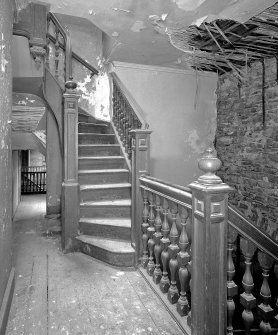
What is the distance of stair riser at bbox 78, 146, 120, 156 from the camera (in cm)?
404

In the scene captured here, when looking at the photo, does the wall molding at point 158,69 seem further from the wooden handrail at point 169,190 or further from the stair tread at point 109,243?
the stair tread at point 109,243

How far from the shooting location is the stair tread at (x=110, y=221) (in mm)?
3023

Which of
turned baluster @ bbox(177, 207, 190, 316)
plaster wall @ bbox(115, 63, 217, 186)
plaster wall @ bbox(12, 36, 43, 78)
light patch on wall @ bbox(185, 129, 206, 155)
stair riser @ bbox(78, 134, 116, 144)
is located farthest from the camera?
light patch on wall @ bbox(185, 129, 206, 155)

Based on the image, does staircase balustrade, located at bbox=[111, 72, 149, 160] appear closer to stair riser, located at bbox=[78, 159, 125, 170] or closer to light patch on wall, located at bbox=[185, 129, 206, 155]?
stair riser, located at bbox=[78, 159, 125, 170]

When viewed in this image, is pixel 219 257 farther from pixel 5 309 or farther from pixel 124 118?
pixel 124 118

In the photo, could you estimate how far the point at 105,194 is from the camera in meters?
3.47

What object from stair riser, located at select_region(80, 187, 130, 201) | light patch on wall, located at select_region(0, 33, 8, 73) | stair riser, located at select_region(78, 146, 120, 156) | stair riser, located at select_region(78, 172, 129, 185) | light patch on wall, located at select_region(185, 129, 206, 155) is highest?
light patch on wall, located at select_region(0, 33, 8, 73)

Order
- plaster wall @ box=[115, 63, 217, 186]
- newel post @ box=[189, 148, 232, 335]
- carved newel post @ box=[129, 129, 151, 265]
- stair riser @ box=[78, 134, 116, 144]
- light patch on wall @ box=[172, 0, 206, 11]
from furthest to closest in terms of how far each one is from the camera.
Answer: plaster wall @ box=[115, 63, 217, 186], stair riser @ box=[78, 134, 116, 144], light patch on wall @ box=[172, 0, 206, 11], carved newel post @ box=[129, 129, 151, 265], newel post @ box=[189, 148, 232, 335]

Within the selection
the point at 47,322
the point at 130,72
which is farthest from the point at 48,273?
the point at 130,72

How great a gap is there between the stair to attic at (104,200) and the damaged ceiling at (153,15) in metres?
1.57

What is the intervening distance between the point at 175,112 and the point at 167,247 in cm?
329

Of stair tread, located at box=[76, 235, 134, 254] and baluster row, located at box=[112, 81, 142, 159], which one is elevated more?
baluster row, located at box=[112, 81, 142, 159]

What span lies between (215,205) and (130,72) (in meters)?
3.74

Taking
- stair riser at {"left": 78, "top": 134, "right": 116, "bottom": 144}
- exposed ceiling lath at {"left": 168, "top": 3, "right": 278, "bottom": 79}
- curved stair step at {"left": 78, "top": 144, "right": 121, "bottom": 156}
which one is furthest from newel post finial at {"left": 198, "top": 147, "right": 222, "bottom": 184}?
stair riser at {"left": 78, "top": 134, "right": 116, "bottom": 144}
